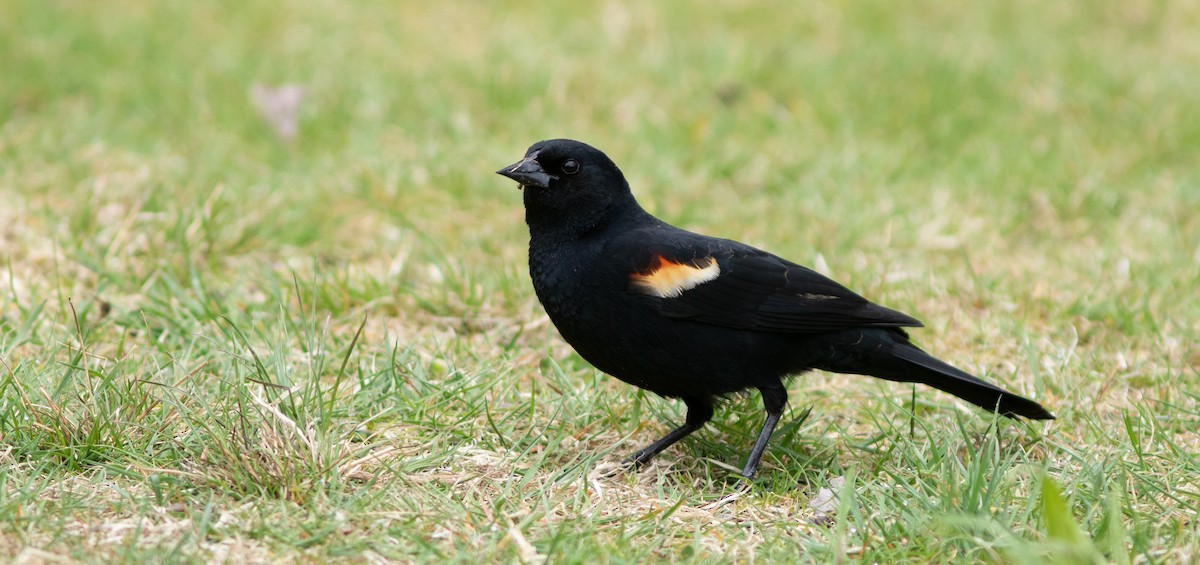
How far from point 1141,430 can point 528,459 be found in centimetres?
187

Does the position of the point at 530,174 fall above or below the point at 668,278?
above

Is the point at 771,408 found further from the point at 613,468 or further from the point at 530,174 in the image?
the point at 530,174

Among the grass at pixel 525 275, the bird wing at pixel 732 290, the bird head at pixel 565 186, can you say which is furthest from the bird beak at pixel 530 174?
the grass at pixel 525 275

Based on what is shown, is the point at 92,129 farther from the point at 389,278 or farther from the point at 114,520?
the point at 114,520

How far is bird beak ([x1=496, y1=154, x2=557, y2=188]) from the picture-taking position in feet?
12.3

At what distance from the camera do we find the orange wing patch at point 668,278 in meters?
3.53

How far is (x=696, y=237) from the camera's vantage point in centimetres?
377

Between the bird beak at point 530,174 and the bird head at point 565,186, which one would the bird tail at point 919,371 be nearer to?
the bird head at point 565,186

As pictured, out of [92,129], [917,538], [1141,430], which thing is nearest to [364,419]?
[917,538]

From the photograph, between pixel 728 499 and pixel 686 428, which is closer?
pixel 728 499

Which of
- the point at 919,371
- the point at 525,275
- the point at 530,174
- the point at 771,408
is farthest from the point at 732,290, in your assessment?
the point at 525,275

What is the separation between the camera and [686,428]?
373cm

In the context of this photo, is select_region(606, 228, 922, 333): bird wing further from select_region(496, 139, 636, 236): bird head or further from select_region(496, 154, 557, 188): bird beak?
select_region(496, 154, 557, 188): bird beak

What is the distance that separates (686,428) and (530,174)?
0.93 m
